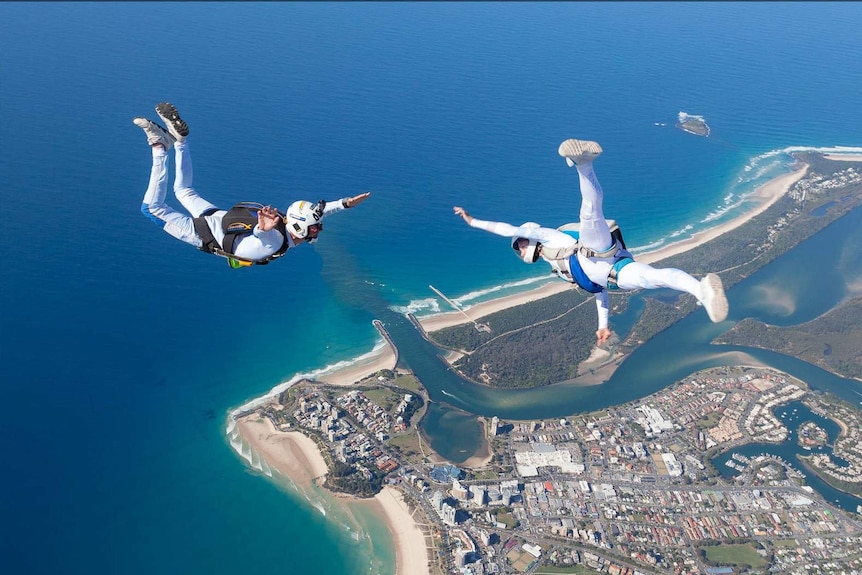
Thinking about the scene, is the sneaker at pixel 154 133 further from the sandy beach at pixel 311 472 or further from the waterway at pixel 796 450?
the waterway at pixel 796 450

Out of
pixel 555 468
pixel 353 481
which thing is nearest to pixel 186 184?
pixel 353 481

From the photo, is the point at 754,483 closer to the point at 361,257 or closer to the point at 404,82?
the point at 361,257

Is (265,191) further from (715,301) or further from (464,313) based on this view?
(715,301)

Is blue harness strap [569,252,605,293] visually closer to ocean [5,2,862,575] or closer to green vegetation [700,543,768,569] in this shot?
ocean [5,2,862,575]

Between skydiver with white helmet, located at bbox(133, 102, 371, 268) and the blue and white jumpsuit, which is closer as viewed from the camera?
skydiver with white helmet, located at bbox(133, 102, 371, 268)

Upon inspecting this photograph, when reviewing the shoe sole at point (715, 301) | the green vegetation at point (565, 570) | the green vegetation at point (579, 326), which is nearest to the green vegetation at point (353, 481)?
the green vegetation at point (565, 570)

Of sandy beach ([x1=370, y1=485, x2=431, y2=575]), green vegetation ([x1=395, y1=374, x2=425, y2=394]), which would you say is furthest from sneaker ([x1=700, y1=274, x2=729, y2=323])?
green vegetation ([x1=395, y1=374, x2=425, y2=394])

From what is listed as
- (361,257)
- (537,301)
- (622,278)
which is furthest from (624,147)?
(622,278)
